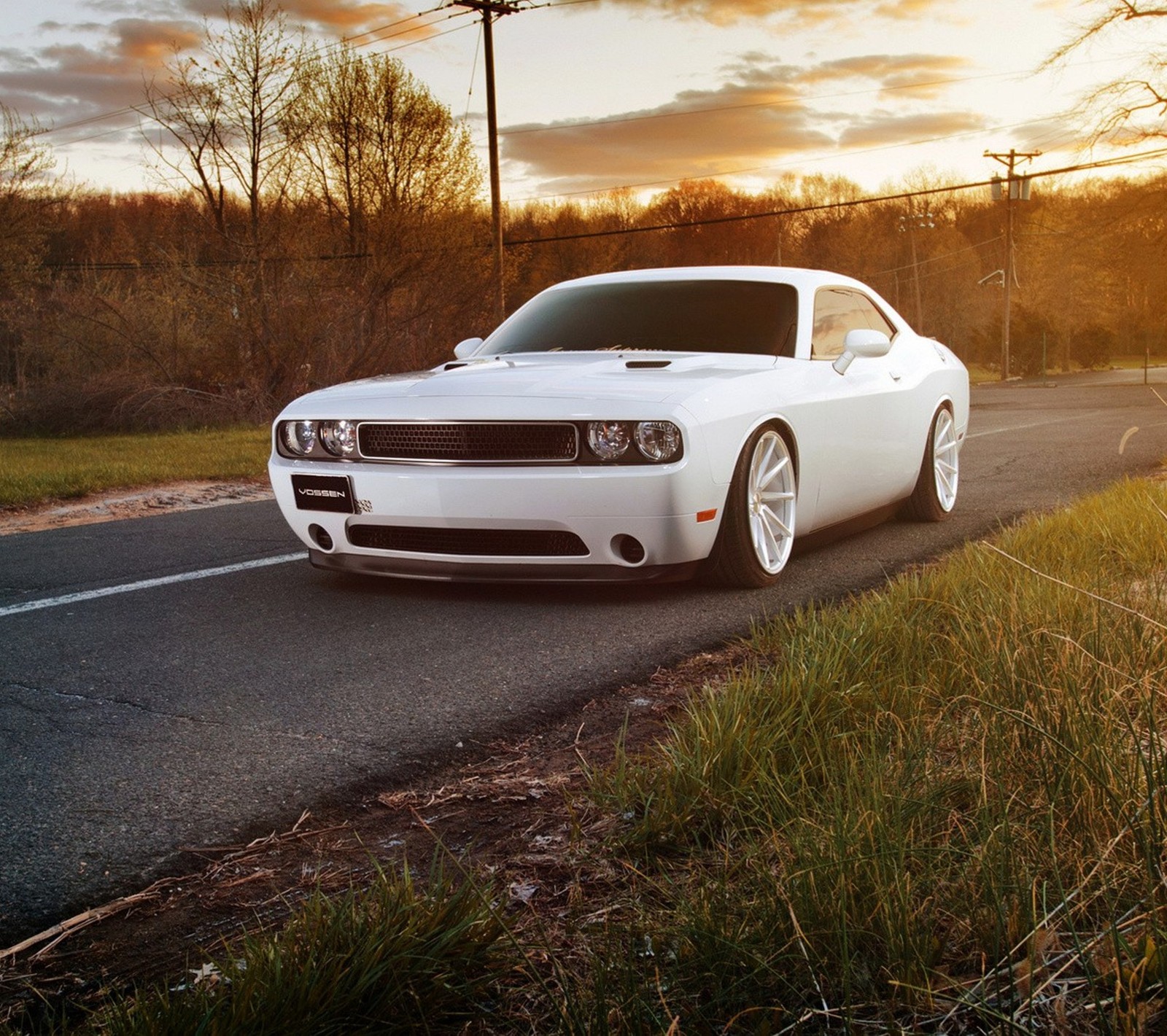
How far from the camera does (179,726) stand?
3.46 metres

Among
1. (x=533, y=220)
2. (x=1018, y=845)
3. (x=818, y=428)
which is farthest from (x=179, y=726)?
(x=533, y=220)

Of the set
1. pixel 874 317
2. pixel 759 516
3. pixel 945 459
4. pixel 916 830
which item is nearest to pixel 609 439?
pixel 759 516

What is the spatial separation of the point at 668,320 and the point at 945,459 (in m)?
2.33

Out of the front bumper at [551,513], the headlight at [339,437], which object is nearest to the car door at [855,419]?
the front bumper at [551,513]

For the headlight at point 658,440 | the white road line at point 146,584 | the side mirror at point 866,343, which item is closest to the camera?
the headlight at point 658,440

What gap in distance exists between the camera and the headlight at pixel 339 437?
5152 millimetres

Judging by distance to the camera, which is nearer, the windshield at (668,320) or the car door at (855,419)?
the car door at (855,419)

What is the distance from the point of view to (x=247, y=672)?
4055 millimetres

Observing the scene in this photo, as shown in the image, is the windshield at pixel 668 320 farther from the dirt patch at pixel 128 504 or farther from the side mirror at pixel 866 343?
Answer: the dirt patch at pixel 128 504

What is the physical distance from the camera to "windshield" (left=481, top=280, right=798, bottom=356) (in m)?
5.92

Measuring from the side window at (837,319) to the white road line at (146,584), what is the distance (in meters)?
2.84

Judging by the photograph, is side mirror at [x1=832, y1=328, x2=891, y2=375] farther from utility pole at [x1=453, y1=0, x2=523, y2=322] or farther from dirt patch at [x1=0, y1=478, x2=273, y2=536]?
utility pole at [x1=453, y1=0, x2=523, y2=322]

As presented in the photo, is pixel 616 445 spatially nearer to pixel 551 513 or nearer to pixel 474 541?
pixel 551 513

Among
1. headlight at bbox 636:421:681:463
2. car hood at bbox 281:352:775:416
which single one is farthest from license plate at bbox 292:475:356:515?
headlight at bbox 636:421:681:463
